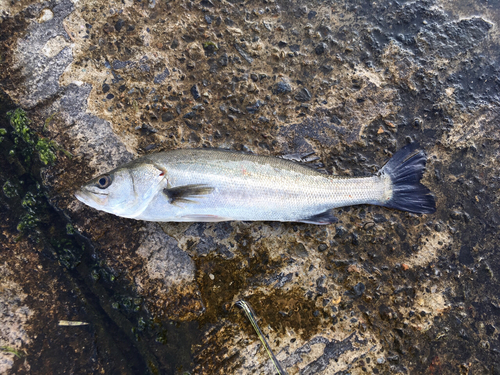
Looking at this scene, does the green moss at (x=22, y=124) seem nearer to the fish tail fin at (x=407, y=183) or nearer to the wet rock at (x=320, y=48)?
the wet rock at (x=320, y=48)

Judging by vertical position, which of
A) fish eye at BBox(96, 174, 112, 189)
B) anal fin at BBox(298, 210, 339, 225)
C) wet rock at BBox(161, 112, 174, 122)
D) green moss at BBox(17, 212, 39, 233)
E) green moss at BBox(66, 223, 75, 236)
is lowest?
anal fin at BBox(298, 210, 339, 225)

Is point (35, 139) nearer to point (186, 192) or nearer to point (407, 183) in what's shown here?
point (186, 192)

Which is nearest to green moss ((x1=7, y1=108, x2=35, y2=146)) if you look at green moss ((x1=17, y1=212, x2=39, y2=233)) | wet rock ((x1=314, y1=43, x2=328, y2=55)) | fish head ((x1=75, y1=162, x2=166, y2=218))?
green moss ((x1=17, y1=212, x2=39, y2=233))

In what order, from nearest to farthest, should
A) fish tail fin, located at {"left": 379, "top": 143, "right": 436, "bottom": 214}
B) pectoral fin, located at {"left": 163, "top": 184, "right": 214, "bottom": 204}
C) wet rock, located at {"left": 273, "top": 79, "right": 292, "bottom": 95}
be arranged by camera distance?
pectoral fin, located at {"left": 163, "top": 184, "right": 214, "bottom": 204}
fish tail fin, located at {"left": 379, "top": 143, "right": 436, "bottom": 214}
wet rock, located at {"left": 273, "top": 79, "right": 292, "bottom": 95}

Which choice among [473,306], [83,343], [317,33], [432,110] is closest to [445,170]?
[432,110]

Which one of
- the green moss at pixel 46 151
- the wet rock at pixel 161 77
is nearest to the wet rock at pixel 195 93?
the wet rock at pixel 161 77

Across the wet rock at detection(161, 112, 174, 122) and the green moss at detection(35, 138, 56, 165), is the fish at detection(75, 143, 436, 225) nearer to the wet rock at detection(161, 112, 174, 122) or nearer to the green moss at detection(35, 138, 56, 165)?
the wet rock at detection(161, 112, 174, 122)
